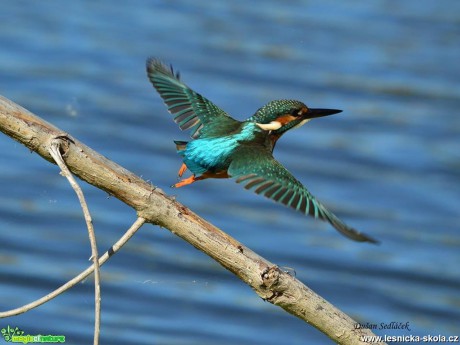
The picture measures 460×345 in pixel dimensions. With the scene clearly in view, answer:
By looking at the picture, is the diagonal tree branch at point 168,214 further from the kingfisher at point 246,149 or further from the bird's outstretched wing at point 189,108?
the bird's outstretched wing at point 189,108

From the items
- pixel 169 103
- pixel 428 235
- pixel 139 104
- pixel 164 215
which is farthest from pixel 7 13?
pixel 164 215

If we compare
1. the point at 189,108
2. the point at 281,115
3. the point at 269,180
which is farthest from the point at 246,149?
the point at 189,108

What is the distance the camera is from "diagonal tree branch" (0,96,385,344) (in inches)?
144

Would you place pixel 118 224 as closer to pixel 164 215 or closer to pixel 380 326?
pixel 380 326

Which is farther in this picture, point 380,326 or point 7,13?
point 7,13

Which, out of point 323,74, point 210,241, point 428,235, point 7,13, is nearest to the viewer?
point 210,241

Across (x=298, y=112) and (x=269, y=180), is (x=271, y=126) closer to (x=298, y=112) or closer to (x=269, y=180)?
(x=298, y=112)

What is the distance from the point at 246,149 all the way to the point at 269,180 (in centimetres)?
20

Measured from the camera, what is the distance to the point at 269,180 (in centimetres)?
424

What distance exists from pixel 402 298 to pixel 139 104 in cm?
297

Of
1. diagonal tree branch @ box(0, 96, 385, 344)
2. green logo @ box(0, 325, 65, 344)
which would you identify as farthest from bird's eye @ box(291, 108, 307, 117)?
green logo @ box(0, 325, 65, 344)

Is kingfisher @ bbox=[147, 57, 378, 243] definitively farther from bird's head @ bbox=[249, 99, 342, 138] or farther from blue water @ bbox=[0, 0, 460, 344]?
blue water @ bbox=[0, 0, 460, 344]

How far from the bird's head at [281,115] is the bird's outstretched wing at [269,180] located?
0.21m

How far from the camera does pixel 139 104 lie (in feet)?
30.6
